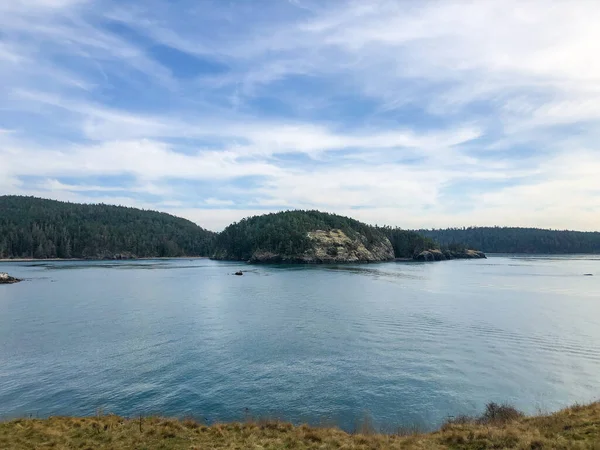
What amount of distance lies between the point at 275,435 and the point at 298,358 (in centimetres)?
1604

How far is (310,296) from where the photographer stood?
244 ft

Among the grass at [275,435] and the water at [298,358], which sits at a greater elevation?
Result: the grass at [275,435]

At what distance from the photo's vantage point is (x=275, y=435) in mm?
16562

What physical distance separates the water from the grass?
3627 mm

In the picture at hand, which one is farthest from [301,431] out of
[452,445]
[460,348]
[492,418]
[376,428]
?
[460,348]

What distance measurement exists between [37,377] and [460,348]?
33.6m

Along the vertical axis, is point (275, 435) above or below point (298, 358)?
above

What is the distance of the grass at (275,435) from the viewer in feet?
48.4

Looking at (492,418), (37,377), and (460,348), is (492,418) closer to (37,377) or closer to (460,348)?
(460,348)

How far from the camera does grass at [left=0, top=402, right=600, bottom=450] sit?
14.7 meters

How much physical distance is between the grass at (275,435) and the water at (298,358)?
3.63 meters

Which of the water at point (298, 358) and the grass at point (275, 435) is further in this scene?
the water at point (298, 358)

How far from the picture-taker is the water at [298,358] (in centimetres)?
2294

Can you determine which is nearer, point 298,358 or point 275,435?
point 275,435
